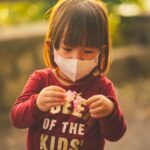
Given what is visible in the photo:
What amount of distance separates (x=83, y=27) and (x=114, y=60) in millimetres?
3784

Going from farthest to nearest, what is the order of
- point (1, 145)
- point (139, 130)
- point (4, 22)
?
point (4, 22), point (139, 130), point (1, 145)

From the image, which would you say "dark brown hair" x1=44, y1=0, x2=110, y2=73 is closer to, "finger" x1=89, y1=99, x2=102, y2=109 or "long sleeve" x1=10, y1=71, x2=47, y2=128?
"long sleeve" x1=10, y1=71, x2=47, y2=128

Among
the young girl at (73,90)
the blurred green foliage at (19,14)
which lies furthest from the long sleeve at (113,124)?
the blurred green foliage at (19,14)

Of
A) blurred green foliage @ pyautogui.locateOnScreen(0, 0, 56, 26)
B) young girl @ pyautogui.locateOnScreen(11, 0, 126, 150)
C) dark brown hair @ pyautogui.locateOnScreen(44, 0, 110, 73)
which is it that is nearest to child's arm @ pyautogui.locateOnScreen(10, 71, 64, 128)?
young girl @ pyautogui.locateOnScreen(11, 0, 126, 150)

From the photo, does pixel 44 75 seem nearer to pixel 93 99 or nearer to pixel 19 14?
pixel 93 99

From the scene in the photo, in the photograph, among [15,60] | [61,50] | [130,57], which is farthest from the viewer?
[130,57]

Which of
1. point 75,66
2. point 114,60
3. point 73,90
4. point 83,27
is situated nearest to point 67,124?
point 73,90

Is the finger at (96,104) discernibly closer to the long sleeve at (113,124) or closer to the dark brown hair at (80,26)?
the long sleeve at (113,124)

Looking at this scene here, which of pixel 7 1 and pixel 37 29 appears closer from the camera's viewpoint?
pixel 7 1

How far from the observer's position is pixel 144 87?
18.7 feet

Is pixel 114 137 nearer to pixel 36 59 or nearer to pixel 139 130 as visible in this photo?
pixel 139 130

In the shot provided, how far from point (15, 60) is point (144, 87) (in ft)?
4.66

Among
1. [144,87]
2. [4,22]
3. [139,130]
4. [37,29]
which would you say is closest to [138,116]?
[139,130]

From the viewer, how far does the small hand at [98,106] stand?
210cm
